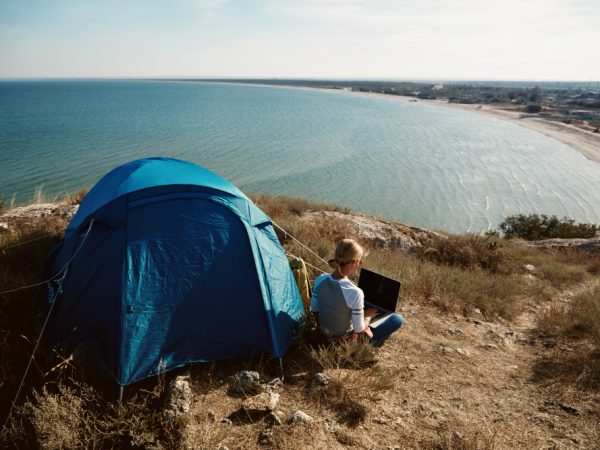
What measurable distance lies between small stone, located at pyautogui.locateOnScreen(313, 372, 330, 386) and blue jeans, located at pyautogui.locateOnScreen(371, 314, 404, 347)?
43.4 inches

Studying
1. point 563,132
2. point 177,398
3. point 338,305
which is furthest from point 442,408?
point 563,132

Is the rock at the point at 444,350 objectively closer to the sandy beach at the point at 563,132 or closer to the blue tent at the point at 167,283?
the blue tent at the point at 167,283

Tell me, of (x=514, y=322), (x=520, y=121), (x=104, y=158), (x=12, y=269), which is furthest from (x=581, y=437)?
(x=520, y=121)

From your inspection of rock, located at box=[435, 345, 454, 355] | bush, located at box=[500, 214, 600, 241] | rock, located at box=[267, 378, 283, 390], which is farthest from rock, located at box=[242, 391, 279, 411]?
bush, located at box=[500, 214, 600, 241]

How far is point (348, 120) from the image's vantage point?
7250 centimetres

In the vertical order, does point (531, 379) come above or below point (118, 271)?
below

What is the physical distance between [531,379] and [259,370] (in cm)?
352

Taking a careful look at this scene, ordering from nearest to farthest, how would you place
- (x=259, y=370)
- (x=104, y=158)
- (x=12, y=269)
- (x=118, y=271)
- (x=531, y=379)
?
(x=118, y=271), (x=259, y=370), (x=531, y=379), (x=12, y=269), (x=104, y=158)

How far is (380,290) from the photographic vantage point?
5.55 m

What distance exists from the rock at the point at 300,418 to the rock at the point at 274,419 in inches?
4.7

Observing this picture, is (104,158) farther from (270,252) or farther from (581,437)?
(581,437)

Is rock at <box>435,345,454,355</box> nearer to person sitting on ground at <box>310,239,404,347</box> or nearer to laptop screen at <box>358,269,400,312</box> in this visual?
laptop screen at <box>358,269,400,312</box>

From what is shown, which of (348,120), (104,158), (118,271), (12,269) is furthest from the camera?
(348,120)

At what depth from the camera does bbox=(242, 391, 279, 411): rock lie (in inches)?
154
